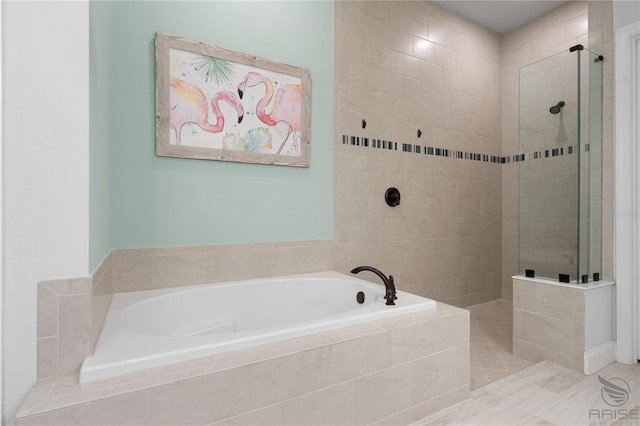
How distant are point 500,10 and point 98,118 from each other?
3.73 meters

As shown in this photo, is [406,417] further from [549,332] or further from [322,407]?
[549,332]

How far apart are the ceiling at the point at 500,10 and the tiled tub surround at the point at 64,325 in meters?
3.67

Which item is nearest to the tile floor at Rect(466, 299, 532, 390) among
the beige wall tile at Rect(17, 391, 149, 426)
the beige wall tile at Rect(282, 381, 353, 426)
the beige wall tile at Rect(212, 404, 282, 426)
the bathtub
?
the bathtub

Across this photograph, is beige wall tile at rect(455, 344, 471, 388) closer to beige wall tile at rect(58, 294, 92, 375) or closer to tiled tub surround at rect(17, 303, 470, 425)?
tiled tub surround at rect(17, 303, 470, 425)

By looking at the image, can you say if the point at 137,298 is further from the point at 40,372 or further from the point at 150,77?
the point at 150,77

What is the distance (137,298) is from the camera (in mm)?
1790

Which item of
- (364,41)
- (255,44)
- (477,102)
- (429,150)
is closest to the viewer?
(255,44)

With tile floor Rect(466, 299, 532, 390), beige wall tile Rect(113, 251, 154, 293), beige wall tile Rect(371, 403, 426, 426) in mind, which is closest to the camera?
beige wall tile Rect(371, 403, 426, 426)

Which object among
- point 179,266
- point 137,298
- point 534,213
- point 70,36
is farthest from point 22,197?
point 534,213

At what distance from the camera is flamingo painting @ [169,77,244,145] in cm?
199

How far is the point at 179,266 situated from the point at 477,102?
332 centimetres

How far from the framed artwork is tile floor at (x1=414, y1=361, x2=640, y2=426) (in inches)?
70.1

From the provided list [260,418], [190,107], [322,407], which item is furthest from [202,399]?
[190,107]

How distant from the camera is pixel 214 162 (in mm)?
2137
